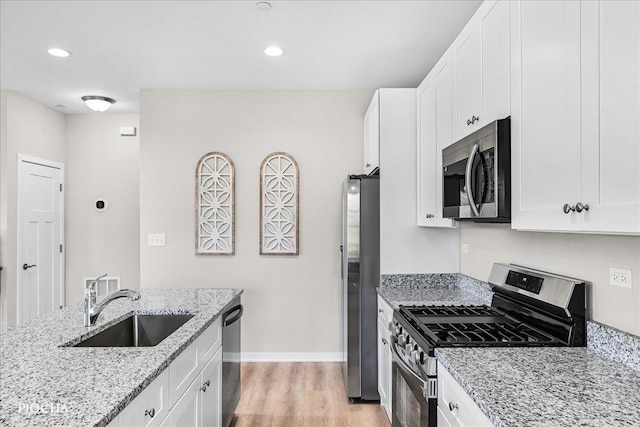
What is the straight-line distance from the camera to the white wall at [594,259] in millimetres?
1460

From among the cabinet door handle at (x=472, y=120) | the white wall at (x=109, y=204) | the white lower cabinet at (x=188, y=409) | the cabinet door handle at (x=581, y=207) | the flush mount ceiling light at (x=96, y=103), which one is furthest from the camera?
the white wall at (x=109, y=204)

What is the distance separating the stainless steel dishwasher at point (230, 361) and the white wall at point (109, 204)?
9.26 ft

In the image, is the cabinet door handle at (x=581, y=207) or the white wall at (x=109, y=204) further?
the white wall at (x=109, y=204)

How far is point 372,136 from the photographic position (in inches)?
134

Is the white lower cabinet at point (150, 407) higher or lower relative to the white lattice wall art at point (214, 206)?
lower

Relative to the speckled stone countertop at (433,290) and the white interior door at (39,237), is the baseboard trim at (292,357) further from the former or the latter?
the white interior door at (39,237)

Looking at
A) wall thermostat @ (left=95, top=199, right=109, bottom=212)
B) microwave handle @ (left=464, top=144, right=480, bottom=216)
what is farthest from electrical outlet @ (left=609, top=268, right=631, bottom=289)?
wall thermostat @ (left=95, top=199, right=109, bottom=212)

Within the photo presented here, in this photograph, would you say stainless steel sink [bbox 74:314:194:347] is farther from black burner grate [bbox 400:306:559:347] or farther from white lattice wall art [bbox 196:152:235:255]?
white lattice wall art [bbox 196:152:235:255]

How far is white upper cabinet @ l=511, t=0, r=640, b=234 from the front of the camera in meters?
1.04

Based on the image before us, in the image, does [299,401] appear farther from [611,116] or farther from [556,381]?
[611,116]

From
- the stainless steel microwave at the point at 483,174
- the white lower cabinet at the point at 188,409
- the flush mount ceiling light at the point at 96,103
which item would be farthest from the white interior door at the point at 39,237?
the stainless steel microwave at the point at 483,174

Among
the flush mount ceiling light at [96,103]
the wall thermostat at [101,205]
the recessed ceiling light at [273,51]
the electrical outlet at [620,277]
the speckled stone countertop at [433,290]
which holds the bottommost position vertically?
the speckled stone countertop at [433,290]

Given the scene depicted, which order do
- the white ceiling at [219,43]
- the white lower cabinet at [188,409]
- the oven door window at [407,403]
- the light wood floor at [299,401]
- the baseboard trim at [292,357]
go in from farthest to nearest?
1. the baseboard trim at [292,357]
2. the light wood floor at [299,401]
3. the white ceiling at [219,43]
4. the oven door window at [407,403]
5. the white lower cabinet at [188,409]

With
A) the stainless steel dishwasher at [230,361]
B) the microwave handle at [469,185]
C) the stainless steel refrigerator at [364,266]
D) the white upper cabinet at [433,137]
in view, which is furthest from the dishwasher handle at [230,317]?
the microwave handle at [469,185]
